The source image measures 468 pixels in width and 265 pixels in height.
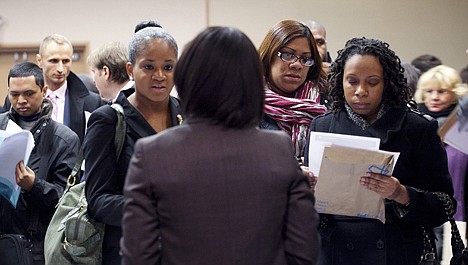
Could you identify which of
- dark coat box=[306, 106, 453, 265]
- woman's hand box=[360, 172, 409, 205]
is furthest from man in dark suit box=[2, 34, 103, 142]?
woman's hand box=[360, 172, 409, 205]

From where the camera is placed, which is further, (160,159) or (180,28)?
(180,28)

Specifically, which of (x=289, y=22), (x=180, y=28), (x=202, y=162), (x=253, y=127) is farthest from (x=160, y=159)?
(x=180, y=28)

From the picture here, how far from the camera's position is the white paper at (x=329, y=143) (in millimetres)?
2633

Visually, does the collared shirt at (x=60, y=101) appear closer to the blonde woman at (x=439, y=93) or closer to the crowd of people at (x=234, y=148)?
the crowd of people at (x=234, y=148)

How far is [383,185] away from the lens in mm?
2654

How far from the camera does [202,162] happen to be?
1.94 m

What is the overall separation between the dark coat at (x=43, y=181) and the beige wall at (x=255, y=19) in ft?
15.5

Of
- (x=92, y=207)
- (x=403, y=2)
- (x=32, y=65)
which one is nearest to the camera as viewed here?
(x=92, y=207)

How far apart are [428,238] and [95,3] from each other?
6.43 m

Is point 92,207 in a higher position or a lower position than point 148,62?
lower

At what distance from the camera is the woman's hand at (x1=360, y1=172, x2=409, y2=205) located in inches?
Result: 104

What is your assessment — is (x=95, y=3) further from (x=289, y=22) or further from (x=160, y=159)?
(x=160, y=159)

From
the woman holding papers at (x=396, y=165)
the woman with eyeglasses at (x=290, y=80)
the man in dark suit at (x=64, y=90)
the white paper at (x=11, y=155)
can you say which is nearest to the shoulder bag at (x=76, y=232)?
the white paper at (x=11, y=155)

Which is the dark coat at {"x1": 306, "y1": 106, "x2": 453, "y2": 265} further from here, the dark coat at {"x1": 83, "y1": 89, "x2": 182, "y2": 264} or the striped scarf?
the dark coat at {"x1": 83, "y1": 89, "x2": 182, "y2": 264}
